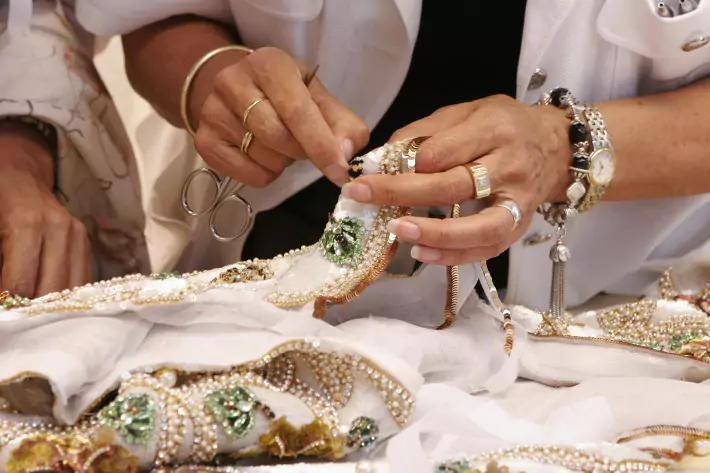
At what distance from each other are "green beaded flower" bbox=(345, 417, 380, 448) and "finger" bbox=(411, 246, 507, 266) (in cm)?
11

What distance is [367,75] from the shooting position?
2.34ft

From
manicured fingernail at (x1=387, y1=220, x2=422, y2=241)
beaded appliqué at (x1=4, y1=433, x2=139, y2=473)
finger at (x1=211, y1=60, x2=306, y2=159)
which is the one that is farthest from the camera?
finger at (x1=211, y1=60, x2=306, y2=159)

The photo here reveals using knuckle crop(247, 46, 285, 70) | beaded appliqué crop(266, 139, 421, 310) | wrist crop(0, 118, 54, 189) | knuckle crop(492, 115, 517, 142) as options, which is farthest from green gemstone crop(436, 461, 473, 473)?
wrist crop(0, 118, 54, 189)

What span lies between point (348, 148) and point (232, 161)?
0.14m

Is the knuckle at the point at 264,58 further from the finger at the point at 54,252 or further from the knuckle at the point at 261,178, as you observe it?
the finger at the point at 54,252

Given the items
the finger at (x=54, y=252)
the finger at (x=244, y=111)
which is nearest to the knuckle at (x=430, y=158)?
the finger at (x=244, y=111)

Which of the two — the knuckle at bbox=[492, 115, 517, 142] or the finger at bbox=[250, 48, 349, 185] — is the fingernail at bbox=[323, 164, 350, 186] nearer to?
the finger at bbox=[250, 48, 349, 185]

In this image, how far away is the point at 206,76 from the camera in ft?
2.12

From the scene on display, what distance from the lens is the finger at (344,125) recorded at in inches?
19.7

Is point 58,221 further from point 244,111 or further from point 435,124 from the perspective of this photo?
point 435,124

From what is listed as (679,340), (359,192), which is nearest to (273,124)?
(359,192)

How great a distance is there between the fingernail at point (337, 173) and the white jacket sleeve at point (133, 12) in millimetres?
308

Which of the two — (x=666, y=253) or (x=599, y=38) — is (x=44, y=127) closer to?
(x=599, y=38)

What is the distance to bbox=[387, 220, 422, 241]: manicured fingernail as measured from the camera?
431 millimetres
